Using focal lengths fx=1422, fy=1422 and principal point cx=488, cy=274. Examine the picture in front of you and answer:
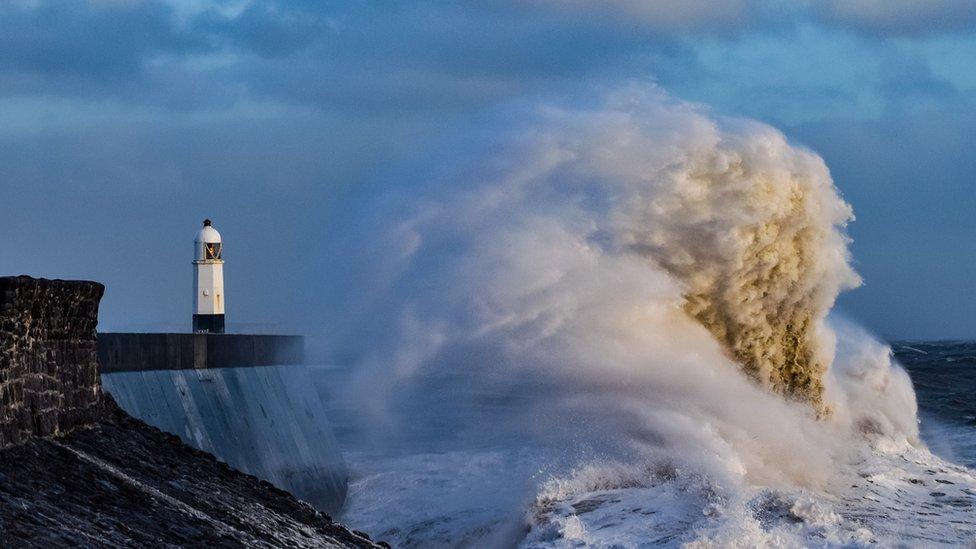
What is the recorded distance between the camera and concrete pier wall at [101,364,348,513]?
1044 cm

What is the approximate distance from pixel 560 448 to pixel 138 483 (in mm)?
6558

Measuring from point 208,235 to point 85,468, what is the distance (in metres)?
11.5

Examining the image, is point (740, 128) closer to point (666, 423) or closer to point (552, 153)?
point (552, 153)

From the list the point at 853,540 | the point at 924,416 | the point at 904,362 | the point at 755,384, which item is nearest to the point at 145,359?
the point at 853,540

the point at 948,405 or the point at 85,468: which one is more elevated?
the point at 948,405

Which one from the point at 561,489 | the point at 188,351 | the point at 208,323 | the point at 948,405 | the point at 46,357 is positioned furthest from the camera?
the point at 948,405

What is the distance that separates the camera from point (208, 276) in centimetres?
1844

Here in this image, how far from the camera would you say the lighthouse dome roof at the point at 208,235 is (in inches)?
728

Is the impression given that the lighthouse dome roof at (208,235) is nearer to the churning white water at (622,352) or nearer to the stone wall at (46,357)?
the churning white water at (622,352)

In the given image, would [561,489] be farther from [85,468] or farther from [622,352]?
[85,468]

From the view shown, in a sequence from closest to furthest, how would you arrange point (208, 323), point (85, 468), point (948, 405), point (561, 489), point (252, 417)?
point (85, 468) < point (561, 489) < point (252, 417) < point (208, 323) < point (948, 405)

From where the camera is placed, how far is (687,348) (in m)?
14.2

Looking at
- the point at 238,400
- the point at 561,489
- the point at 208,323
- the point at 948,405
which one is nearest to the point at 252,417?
the point at 238,400

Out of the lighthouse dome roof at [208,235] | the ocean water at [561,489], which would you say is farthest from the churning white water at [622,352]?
the lighthouse dome roof at [208,235]
